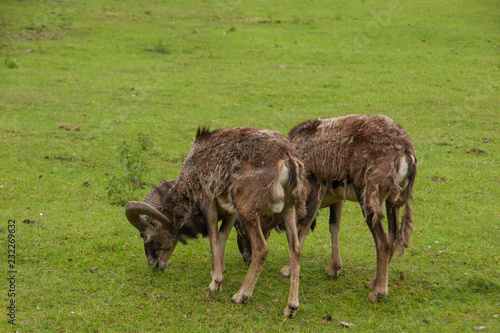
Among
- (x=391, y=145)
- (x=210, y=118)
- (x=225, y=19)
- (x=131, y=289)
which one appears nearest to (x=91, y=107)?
(x=210, y=118)

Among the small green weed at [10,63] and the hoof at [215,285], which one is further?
the small green weed at [10,63]

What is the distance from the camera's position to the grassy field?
23.3 feet

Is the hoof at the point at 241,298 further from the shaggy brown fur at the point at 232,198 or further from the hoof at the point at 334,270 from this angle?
the hoof at the point at 334,270

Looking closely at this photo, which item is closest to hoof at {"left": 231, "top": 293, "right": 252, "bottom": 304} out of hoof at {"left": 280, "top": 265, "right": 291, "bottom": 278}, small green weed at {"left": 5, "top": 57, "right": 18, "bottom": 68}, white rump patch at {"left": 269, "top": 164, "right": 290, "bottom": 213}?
hoof at {"left": 280, "top": 265, "right": 291, "bottom": 278}

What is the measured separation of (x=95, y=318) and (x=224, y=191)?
7.41 feet

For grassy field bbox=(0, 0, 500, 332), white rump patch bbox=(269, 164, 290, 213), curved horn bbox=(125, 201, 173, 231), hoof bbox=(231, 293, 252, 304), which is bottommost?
grassy field bbox=(0, 0, 500, 332)

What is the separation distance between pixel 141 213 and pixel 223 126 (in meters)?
7.34

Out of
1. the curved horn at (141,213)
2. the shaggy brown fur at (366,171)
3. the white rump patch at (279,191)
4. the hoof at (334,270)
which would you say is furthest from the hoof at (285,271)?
the curved horn at (141,213)

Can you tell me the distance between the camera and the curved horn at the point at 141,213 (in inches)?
299

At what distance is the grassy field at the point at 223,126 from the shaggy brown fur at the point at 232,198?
1.66ft

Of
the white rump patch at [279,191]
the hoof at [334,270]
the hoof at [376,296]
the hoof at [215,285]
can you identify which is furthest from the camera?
the hoof at [334,270]

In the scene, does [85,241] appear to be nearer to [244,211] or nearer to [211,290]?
[211,290]

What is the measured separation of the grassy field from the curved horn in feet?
2.28

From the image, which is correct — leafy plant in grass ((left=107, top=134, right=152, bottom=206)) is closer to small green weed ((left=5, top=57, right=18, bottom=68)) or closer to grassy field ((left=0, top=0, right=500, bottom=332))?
grassy field ((left=0, top=0, right=500, bottom=332))
